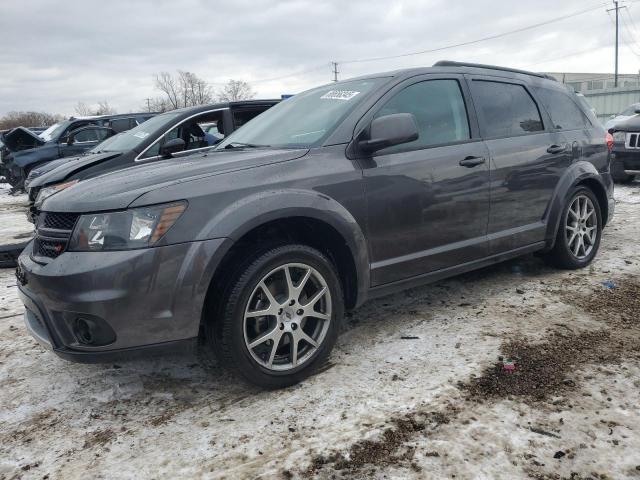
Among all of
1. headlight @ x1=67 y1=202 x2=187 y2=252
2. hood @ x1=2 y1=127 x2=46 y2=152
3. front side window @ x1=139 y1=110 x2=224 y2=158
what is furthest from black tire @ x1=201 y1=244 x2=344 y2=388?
hood @ x1=2 y1=127 x2=46 y2=152

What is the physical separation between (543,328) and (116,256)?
2.65m

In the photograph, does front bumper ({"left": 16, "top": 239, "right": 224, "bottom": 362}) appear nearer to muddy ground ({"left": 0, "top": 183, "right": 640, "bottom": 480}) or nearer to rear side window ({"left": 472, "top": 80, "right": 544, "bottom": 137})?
muddy ground ({"left": 0, "top": 183, "right": 640, "bottom": 480})

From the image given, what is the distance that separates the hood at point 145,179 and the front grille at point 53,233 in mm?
39

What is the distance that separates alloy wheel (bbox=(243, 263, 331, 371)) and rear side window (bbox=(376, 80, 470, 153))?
107 cm

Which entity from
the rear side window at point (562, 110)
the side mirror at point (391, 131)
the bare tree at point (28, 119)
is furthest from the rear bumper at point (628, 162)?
the bare tree at point (28, 119)

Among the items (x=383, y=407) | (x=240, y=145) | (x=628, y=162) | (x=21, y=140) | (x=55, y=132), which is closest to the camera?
(x=383, y=407)

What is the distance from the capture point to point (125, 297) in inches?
90.1

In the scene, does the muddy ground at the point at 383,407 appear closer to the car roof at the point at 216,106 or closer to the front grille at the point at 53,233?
the front grille at the point at 53,233

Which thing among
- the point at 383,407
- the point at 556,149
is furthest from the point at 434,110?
the point at 383,407

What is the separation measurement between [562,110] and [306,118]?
248 centimetres

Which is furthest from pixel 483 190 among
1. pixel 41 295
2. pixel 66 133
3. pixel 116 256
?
pixel 66 133

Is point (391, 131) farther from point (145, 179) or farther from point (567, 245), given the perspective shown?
point (567, 245)

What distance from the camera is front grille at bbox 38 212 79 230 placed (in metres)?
2.48

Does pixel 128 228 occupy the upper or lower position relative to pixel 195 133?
lower
